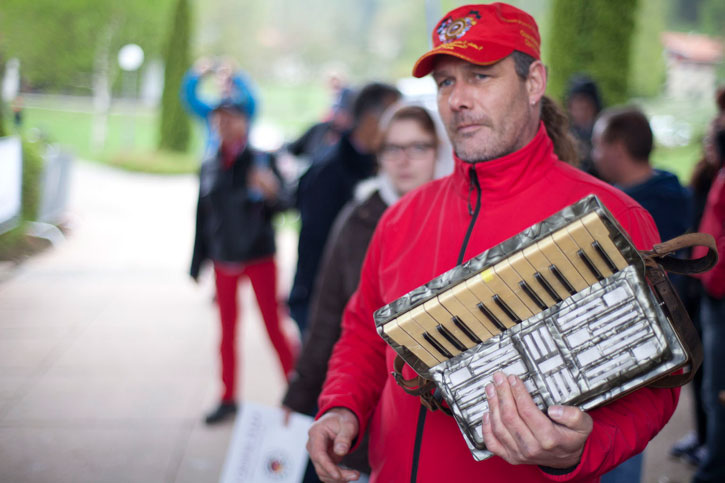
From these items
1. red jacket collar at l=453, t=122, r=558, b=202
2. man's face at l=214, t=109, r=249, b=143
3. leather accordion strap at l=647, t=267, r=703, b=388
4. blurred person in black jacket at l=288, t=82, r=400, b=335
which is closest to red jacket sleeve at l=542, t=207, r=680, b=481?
leather accordion strap at l=647, t=267, r=703, b=388

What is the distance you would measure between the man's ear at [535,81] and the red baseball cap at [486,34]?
25 mm

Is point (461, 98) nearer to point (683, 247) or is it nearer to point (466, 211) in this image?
point (466, 211)

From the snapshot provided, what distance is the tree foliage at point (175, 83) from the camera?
271 inches

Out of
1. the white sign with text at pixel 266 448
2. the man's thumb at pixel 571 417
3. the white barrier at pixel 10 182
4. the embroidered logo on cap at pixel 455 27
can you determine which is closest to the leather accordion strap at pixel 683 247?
the man's thumb at pixel 571 417

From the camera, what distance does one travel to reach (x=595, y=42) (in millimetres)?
8867

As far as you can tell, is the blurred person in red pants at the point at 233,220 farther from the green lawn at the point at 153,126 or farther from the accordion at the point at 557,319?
the accordion at the point at 557,319

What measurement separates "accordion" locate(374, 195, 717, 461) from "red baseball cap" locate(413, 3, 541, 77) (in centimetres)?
57

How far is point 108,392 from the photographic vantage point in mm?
4320

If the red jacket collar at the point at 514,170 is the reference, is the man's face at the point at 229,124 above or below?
below

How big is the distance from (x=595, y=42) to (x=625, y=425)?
8764 millimetres

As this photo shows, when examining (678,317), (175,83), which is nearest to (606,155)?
(678,317)

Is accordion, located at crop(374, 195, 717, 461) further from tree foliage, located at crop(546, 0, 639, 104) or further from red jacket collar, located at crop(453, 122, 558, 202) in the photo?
tree foliage, located at crop(546, 0, 639, 104)

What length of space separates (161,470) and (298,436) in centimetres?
154

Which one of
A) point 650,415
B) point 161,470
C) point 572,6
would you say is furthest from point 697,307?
point 572,6
